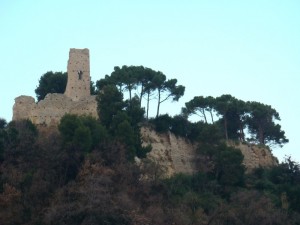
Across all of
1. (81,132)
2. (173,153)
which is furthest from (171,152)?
(81,132)

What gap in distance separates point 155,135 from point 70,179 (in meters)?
9.47

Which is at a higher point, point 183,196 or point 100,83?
point 100,83

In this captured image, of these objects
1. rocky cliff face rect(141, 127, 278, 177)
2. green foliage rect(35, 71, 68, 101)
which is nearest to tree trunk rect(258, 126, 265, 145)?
rocky cliff face rect(141, 127, 278, 177)

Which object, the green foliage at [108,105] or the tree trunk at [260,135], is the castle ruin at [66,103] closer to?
the green foliage at [108,105]

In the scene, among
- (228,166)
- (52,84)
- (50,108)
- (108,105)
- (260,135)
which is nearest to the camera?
(108,105)

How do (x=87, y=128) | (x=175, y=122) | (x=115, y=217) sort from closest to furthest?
(x=115, y=217) < (x=87, y=128) < (x=175, y=122)

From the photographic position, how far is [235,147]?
44094 mm

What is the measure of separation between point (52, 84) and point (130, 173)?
12703 mm

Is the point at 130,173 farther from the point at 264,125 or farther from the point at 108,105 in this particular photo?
the point at 264,125

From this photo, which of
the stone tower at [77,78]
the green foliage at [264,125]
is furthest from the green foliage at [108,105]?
the green foliage at [264,125]

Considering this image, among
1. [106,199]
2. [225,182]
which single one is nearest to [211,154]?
[225,182]

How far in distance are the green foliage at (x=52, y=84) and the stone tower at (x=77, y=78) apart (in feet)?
9.70

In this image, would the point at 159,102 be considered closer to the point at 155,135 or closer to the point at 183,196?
the point at 155,135

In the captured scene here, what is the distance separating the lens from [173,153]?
1679 inches
